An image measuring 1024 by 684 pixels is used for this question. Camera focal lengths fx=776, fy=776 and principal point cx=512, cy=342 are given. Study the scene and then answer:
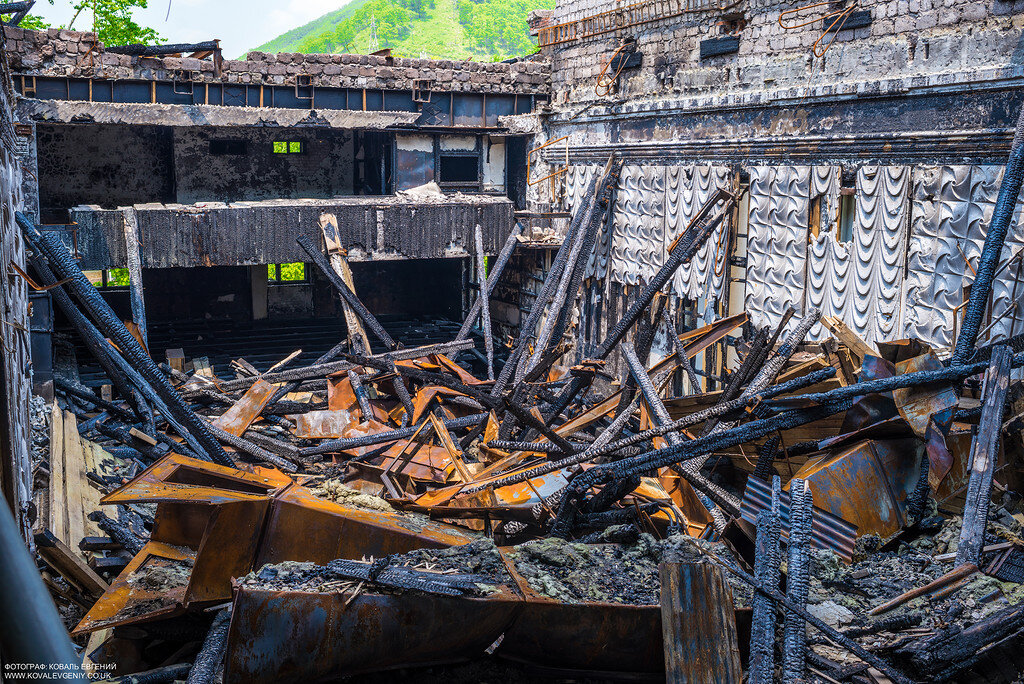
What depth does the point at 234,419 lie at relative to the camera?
1070 centimetres

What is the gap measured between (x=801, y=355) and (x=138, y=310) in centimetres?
1101

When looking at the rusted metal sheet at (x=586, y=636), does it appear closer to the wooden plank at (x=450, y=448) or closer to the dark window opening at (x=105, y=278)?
the wooden plank at (x=450, y=448)

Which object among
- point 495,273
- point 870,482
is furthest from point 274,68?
point 870,482

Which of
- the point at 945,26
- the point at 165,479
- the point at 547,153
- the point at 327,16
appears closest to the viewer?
the point at 165,479

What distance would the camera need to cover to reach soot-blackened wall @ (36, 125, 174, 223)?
17.7m

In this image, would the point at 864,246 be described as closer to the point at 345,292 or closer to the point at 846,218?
the point at 846,218

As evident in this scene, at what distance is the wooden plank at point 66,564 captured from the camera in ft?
17.8

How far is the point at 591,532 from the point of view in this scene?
6035mm

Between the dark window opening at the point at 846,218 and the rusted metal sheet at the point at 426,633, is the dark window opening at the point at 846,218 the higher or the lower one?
the higher one

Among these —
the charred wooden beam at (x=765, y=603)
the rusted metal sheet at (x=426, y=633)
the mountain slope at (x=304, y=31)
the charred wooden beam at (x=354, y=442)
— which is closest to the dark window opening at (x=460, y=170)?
the charred wooden beam at (x=354, y=442)

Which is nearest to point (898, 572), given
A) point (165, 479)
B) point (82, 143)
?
point (165, 479)

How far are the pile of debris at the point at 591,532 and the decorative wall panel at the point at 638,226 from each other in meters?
4.38

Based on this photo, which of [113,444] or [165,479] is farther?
[113,444]

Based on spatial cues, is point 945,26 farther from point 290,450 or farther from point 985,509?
point 290,450
